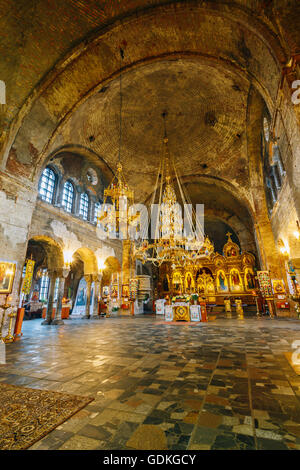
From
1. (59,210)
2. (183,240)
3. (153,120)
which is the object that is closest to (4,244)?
(59,210)

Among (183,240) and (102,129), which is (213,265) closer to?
(183,240)

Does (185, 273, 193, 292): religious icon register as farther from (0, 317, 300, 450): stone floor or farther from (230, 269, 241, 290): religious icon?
(0, 317, 300, 450): stone floor

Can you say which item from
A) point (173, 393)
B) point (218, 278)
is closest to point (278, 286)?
point (218, 278)

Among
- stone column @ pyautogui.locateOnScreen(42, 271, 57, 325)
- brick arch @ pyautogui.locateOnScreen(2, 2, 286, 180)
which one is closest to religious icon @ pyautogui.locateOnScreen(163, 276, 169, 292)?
stone column @ pyautogui.locateOnScreen(42, 271, 57, 325)

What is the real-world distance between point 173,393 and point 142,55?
11.4m

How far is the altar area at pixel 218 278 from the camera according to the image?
60.9ft

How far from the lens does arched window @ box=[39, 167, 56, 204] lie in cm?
1082

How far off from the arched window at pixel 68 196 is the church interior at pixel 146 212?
7 cm

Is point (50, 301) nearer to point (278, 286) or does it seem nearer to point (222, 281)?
point (278, 286)

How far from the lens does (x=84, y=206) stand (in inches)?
547

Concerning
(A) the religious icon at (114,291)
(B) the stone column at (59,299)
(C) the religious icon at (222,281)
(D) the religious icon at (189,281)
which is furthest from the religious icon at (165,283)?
(B) the stone column at (59,299)

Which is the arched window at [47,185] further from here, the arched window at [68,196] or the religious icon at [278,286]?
the religious icon at [278,286]

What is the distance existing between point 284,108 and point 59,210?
34.4ft
